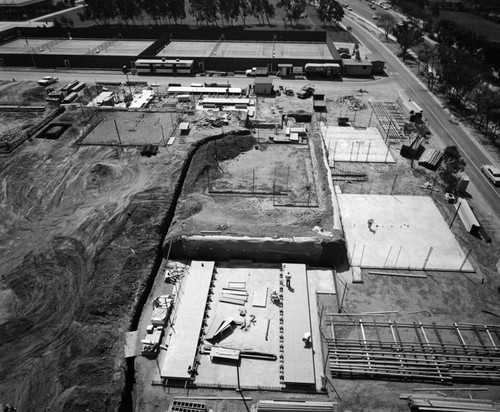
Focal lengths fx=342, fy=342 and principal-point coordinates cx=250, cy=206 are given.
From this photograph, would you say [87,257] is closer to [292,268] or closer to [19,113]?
[292,268]

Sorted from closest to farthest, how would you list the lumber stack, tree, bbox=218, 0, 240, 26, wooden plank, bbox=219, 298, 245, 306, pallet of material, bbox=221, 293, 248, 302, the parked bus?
wooden plank, bbox=219, 298, 245, 306
the lumber stack
pallet of material, bbox=221, 293, 248, 302
the parked bus
tree, bbox=218, 0, 240, 26

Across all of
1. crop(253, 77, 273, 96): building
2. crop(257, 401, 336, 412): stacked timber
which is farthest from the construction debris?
crop(257, 401, 336, 412): stacked timber

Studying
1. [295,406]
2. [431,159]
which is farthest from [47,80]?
[295,406]

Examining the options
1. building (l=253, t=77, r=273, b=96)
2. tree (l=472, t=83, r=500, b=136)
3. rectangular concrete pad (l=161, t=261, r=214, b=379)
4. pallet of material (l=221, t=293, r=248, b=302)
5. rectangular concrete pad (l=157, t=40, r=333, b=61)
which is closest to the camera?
rectangular concrete pad (l=161, t=261, r=214, b=379)

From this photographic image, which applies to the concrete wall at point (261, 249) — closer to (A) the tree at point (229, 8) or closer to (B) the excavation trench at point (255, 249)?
(B) the excavation trench at point (255, 249)

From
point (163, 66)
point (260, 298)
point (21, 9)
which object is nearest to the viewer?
point (260, 298)

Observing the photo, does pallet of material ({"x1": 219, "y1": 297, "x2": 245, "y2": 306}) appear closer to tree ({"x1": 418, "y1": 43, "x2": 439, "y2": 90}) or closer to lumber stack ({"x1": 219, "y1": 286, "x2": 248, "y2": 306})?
lumber stack ({"x1": 219, "y1": 286, "x2": 248, "y2": 306})

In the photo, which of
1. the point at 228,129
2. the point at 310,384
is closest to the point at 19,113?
the point at 228,129

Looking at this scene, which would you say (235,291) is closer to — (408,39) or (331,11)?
(408,39)
